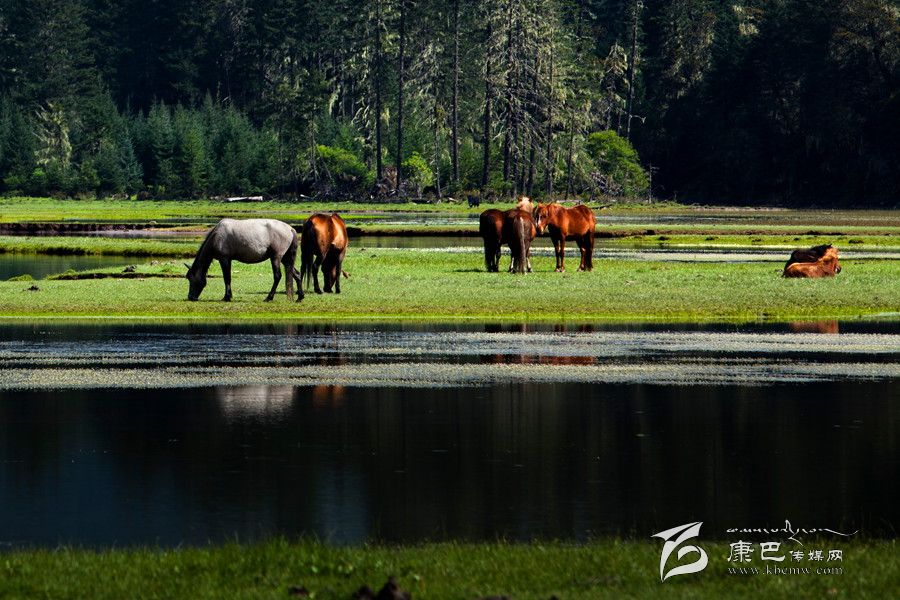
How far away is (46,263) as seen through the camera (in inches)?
2282

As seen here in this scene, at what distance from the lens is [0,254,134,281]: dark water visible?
5256cm

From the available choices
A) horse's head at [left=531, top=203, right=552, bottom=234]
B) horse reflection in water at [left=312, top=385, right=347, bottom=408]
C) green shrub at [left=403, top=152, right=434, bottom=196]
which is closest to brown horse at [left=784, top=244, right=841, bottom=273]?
horse's head at [left=531, top=203, right=552, bottom=234]

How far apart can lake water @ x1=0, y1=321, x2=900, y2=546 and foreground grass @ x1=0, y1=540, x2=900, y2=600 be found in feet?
4.13

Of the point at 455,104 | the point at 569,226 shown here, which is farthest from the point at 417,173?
the point at 569,226

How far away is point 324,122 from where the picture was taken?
5940 inches

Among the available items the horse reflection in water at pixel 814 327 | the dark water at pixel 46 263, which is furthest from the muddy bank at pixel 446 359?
the dark water at pixel 46 263

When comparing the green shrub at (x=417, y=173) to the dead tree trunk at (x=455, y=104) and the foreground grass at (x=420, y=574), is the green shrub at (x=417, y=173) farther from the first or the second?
the foreground grass at (x=420, y=574)

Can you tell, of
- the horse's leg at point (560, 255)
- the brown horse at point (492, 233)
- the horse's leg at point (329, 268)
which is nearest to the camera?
the horse's leg at point (329, 268)

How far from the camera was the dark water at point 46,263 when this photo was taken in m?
52.6

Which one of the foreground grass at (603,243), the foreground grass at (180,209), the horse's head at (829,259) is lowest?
the foreground grass at (180,209)

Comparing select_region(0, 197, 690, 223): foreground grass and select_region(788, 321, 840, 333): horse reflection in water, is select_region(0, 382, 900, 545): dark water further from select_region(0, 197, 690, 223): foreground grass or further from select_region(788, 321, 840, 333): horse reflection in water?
select_region(0, 197, 690, 223): foreground grass

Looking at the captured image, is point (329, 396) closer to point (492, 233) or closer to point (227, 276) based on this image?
point (227, 276)

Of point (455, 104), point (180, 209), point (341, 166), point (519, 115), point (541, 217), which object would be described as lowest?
point (180, 209)

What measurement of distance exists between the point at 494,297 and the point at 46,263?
920 inches
